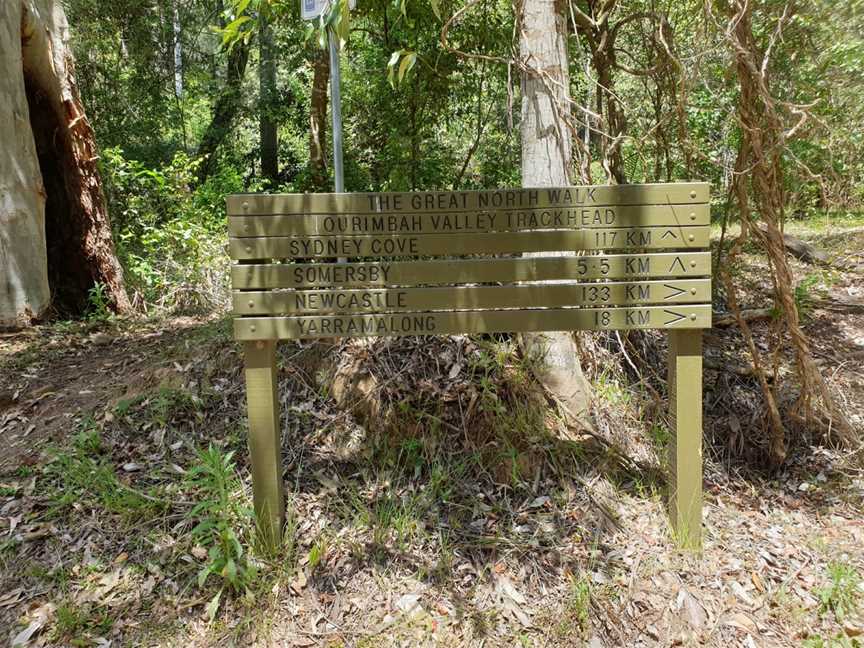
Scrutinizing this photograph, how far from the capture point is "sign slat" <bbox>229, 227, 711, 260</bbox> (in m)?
2.78

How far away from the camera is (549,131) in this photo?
11.9 ft

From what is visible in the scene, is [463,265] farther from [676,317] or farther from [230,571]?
[230,571]

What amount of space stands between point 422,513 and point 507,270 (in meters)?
1.31

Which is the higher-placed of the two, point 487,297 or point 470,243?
point 470,243

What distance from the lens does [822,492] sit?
12.2 feet

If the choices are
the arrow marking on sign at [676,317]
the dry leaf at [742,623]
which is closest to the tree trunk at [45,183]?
the arrow marking on sign at [676,317]

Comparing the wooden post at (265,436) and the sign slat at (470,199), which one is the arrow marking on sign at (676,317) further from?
the wooden post at (265,436)

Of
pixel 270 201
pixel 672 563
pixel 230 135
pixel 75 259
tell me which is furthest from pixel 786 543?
pixel 230 135

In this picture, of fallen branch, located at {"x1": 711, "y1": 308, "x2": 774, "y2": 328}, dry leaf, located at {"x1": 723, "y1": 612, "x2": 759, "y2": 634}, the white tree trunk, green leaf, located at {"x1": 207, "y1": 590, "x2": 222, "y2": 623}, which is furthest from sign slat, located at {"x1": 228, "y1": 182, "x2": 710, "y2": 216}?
the white tree trunk

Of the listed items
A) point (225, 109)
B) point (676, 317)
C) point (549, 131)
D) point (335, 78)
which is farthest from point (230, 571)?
point (225, 109)

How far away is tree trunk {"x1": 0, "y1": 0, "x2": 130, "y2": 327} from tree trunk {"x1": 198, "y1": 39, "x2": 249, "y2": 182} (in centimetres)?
721

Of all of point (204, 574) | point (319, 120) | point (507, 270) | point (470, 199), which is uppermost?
point (319, 120)

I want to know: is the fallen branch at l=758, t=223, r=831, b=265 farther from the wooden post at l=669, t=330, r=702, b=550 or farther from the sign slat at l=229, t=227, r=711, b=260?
the sign slat at l=229, t=227, r=711, b=260

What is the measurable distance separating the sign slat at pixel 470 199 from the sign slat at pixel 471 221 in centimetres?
2
